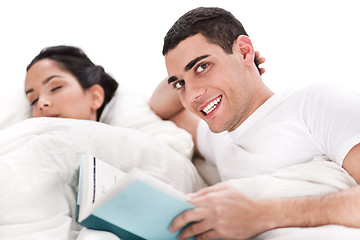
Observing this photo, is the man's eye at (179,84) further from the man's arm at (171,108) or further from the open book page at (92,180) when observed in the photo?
the open book page at (92,180)

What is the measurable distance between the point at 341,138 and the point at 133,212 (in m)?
0.55

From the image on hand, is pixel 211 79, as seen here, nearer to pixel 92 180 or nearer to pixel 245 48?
pixel 245 48

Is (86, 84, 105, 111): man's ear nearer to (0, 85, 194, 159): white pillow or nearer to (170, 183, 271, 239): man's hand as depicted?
(0, 85, 194, 159): white pillow

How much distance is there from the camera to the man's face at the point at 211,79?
1.16 m

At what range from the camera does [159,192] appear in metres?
0.68

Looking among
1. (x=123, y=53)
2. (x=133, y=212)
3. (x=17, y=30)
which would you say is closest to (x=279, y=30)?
(x=123, y=53)

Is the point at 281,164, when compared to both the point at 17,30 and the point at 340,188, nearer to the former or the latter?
the point at 340,188

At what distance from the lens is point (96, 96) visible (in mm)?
1603

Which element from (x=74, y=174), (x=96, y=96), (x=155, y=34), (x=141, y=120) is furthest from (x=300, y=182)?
(x=155, y=34)

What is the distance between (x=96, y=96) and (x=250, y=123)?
0.72 m

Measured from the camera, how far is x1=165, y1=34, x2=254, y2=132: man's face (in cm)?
116

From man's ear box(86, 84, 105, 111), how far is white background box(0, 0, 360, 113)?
228 millimetres

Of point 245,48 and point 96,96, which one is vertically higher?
point 245,48

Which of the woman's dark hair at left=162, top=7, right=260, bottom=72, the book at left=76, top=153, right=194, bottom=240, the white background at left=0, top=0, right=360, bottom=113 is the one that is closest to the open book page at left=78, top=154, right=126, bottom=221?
the book at left=76, top=153, right=194, bottom=240
